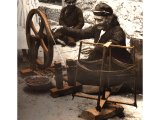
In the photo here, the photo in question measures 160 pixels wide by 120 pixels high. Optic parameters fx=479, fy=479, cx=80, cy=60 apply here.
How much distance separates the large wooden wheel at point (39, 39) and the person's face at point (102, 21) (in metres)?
0.37

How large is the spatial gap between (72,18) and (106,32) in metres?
0.28

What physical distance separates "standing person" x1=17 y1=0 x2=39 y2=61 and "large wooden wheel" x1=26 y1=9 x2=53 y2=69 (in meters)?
0.03

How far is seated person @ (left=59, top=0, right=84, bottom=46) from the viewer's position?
361 cm

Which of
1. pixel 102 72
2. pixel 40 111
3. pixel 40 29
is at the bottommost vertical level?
pixel 40 111

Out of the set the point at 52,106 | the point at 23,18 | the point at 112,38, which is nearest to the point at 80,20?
the point at 112,38

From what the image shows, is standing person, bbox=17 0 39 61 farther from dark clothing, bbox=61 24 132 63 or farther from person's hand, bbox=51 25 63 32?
dark clothing, bbox=61 24 132 63

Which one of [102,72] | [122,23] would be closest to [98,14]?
[122,23]

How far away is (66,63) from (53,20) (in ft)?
1.12

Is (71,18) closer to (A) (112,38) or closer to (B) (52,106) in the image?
(A) (112,38)

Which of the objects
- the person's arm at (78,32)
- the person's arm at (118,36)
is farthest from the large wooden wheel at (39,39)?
the person's arm at (118,36)

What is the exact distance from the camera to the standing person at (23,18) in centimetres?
366

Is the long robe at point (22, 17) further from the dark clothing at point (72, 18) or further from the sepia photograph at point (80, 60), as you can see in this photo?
the dark clothing at point (72, 18)
